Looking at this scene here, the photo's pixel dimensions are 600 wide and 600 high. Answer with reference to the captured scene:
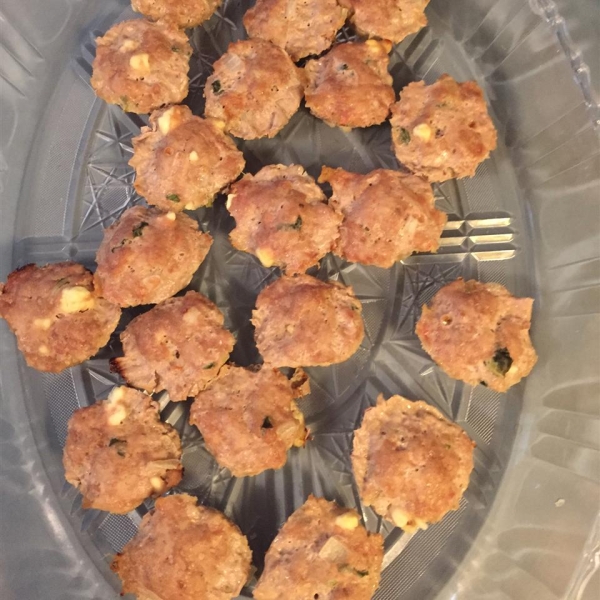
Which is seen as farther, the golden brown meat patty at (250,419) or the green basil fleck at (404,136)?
the green basil fleck at (404,136)

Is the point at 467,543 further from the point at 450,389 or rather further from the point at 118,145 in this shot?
the point at 118,145

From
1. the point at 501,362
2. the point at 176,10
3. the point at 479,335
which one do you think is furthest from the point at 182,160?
the point at 501,362

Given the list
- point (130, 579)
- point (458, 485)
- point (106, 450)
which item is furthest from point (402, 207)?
point (130, 579)

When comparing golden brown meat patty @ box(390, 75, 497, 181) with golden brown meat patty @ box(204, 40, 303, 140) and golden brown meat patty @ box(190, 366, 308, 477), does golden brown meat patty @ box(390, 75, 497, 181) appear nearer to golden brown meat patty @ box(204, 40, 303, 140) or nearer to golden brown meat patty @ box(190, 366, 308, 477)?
golden brown meat patty @ box(204, 40, 303, 140)

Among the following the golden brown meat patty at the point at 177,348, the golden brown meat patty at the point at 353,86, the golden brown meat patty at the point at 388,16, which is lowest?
the golden brown meat patty at the point at 177,348

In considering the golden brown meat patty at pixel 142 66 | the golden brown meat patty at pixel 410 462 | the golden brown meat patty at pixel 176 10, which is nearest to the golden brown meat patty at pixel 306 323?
the golden brown meat patty at pixel 410 462

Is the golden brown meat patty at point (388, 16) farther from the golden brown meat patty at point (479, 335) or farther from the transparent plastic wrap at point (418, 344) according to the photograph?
the golden brown meat patty at point (479, 335)
